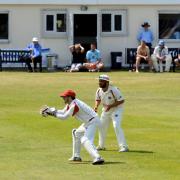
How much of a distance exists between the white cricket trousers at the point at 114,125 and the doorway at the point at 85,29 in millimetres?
22650

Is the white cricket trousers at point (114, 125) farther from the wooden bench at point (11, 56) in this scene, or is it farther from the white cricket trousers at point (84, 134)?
the wooden bench at point (11, 56)

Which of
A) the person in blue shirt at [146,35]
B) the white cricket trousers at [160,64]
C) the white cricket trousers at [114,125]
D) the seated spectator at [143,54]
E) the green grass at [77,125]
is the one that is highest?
the person in blue shirt at [146,35]

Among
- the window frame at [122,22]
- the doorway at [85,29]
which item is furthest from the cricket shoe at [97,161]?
the window frame at [122,22]

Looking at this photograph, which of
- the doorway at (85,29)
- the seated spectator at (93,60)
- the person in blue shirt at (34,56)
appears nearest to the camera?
the seated spectator at (93,60)

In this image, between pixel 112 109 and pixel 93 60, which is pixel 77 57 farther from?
pixel 112 109

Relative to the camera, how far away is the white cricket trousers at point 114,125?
57.4 ft

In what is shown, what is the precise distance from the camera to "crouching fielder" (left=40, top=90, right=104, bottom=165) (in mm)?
15609

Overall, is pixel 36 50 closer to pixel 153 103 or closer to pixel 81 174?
pixel 153 103

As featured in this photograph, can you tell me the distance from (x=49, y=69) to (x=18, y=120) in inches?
663

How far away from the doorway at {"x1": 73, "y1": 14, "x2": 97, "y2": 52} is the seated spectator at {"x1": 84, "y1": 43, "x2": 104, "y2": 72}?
2668 mm

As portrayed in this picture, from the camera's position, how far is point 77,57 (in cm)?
3825

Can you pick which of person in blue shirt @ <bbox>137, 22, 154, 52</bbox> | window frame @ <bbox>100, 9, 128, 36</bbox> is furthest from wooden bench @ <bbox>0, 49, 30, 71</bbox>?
person in blue shirt @ <bbox>137, 22, 154, 52</bbox>

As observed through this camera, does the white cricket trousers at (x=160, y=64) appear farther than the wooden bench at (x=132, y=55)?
No

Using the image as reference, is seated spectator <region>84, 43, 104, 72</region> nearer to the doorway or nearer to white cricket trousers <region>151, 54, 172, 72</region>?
white cricket trousers <region>151, 54, 172, 72</region>
